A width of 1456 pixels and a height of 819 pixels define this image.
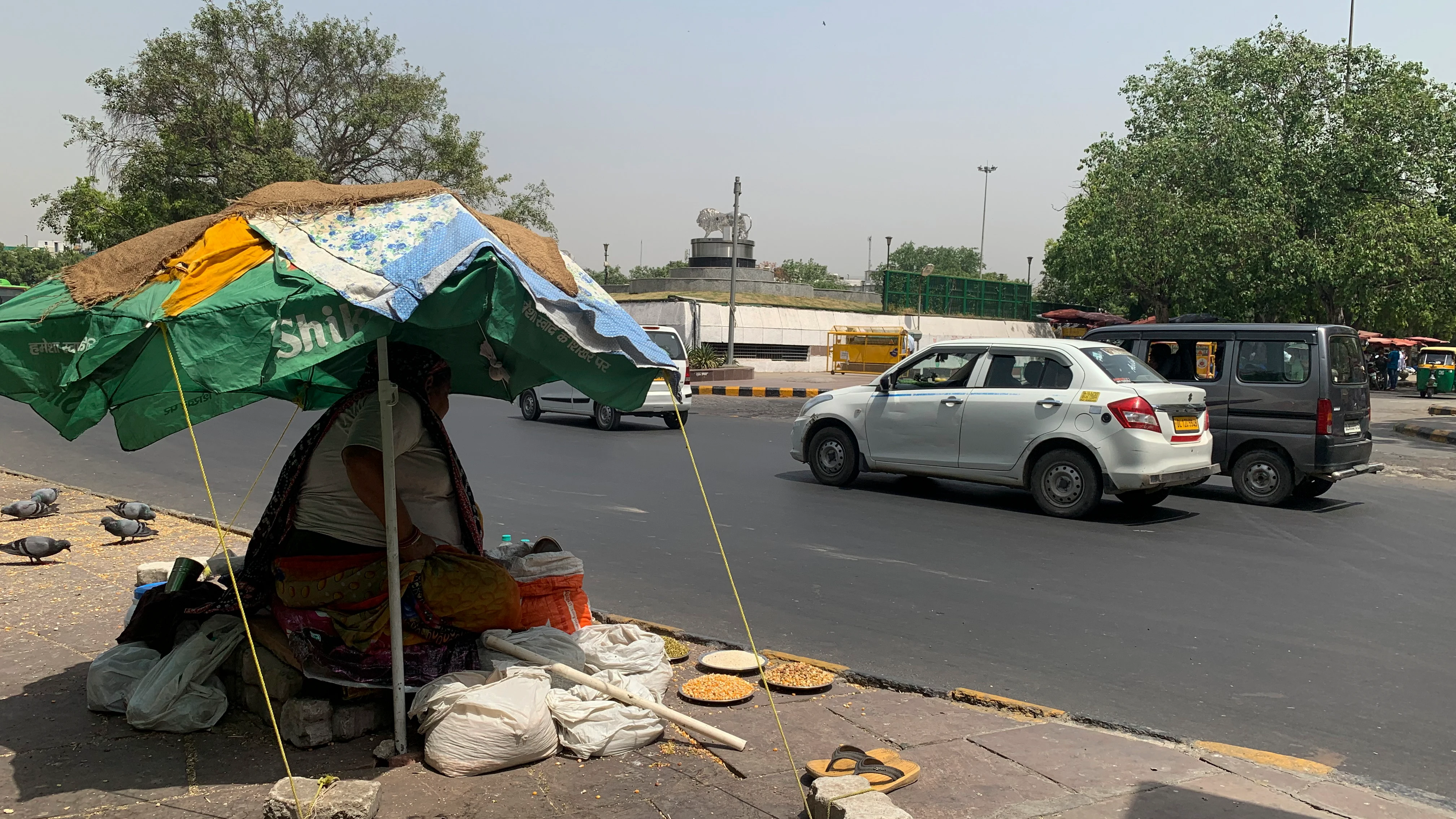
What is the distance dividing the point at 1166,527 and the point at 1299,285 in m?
24.9

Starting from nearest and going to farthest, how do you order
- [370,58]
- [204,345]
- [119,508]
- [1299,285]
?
[204,345], [119,508], [1299,285], [370,58]

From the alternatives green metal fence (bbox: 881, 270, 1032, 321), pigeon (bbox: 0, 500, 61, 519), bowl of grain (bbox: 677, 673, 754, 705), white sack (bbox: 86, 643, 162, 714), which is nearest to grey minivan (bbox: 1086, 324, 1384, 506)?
bowl of grain (bbox: 677, 673, 754, 705)

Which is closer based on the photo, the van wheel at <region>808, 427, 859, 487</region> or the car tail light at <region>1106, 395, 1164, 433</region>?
the car tail light at <region>1106, 395, 1164, 433</region>

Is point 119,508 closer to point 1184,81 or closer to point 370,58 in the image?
point 370,58

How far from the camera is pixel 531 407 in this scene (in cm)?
1934

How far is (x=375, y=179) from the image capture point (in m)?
38.4

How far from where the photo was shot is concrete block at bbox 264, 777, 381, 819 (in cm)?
330

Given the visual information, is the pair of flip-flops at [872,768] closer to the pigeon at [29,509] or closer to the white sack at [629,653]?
the white sack at [629,653]

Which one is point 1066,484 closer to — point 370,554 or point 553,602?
point 553,602

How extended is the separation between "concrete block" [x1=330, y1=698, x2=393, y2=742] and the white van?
13.0 metres

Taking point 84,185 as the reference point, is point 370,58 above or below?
above

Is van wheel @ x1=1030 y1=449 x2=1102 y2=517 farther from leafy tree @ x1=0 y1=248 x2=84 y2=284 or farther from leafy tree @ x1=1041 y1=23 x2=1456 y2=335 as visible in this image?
leafy tree @ x1=0 y1=248 x2=84 y2=284

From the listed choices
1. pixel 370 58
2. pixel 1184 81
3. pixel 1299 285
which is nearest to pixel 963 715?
pixel 1299 285

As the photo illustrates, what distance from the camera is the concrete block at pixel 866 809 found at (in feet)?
10.9
